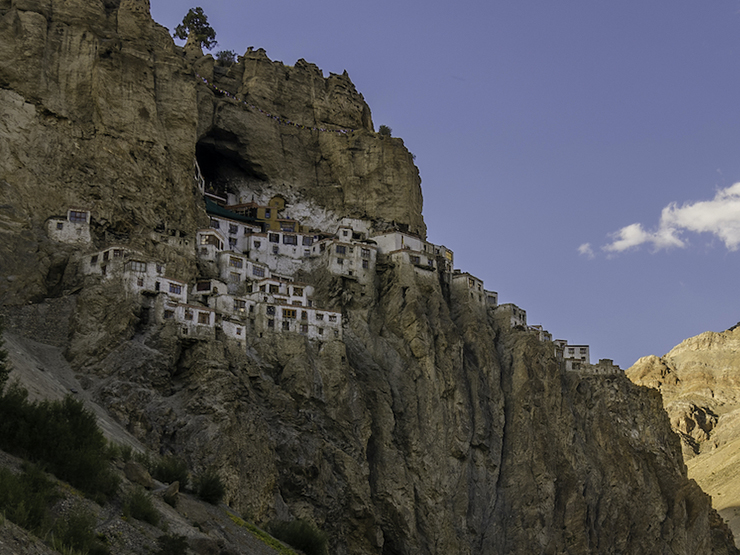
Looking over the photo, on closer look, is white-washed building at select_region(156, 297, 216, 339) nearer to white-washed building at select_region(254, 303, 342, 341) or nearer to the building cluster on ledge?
the building cluster on ledge

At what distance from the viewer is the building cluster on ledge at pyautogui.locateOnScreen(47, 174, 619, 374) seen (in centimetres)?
5350

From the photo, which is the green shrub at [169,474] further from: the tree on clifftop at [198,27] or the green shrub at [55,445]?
the tree on clifftop at [198,27]

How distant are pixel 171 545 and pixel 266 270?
139 feet

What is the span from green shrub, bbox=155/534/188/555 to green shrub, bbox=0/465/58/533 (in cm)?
287

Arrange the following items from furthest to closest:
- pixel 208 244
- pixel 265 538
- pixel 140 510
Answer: pixel 208 244
pixel 265 538
pixel 140 510

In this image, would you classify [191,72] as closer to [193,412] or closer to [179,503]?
[193,412]

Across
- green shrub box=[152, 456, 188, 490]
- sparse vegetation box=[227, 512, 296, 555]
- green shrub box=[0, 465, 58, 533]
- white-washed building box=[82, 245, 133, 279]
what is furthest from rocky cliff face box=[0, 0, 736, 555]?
green shrub box=[0, 465, 58, 533]

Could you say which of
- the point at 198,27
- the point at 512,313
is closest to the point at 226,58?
the point at 198,27

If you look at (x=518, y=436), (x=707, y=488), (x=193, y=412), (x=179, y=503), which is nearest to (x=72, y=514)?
(x=179, y=503)

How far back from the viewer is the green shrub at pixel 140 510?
25.4 meters

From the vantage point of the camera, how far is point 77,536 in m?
21.6

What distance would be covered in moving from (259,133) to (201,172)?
6.04m

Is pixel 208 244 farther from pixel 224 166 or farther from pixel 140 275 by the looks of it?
pixel 224 166

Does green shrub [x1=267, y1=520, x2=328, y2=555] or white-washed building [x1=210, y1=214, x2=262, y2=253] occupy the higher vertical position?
white-washed building [x1=210, y1=214, x2=262, y2=253]
